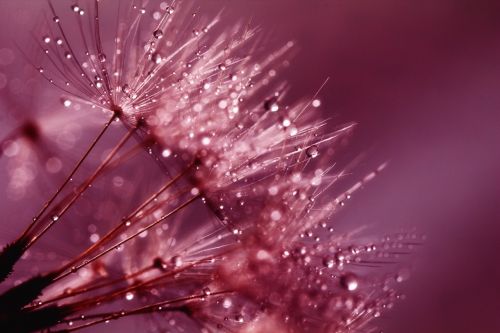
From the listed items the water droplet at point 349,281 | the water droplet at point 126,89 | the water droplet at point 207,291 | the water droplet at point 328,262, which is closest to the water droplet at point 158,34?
the water droplet at point 126,89

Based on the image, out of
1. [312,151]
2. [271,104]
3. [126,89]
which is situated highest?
[126,89]

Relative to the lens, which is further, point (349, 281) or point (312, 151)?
point (312, 151)

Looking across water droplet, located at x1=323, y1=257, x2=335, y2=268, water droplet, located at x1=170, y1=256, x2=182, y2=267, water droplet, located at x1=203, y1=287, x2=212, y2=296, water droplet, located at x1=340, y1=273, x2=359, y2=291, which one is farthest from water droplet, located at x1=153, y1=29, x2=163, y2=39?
water droplet, located at x1=340, y1=273, x2=359, y2=291

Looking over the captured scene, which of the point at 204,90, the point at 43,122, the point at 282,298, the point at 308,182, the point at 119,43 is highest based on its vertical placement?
the point at 43,122

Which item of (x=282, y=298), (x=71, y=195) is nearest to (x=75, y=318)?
(x=71, y=195)

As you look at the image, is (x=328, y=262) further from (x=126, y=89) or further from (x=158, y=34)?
(x=158, y=34)

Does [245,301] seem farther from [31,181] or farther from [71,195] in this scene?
[31,181]

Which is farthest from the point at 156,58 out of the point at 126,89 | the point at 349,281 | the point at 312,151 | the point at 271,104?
the point at 349,281

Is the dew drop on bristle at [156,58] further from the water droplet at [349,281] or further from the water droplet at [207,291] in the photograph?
the water droplet at [349,281]
